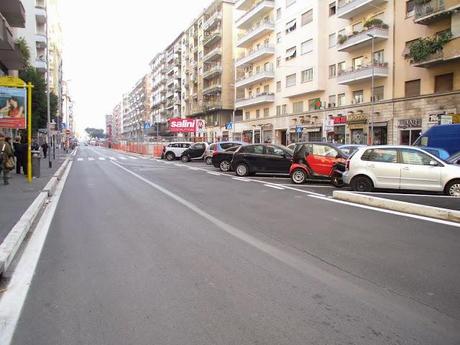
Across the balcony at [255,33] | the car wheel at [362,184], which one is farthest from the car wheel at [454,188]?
the balcony at [255,33]

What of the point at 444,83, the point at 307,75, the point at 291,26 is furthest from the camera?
the point at 291,26

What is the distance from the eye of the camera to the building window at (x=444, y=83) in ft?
98.0

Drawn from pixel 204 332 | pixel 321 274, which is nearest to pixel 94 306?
pixel 204 332

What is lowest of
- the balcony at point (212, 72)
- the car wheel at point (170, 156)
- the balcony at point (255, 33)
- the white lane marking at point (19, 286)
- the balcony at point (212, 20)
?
A: the white lane marking at point (19, 286)

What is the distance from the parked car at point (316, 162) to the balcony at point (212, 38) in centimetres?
5587

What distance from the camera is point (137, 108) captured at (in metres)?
160

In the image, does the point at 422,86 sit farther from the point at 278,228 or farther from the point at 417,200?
the point at 278,228

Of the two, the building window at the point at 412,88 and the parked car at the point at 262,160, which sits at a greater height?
the building window at the point at 412,88

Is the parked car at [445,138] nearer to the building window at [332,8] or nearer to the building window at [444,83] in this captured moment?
the building window at [444,83]

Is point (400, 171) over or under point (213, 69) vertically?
under

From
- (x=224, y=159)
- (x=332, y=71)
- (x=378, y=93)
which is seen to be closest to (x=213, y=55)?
(x=332, y=71)

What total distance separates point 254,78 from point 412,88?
25.2m

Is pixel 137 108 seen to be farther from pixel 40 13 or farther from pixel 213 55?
pixel 40 13

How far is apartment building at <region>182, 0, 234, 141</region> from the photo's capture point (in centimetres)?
6931
